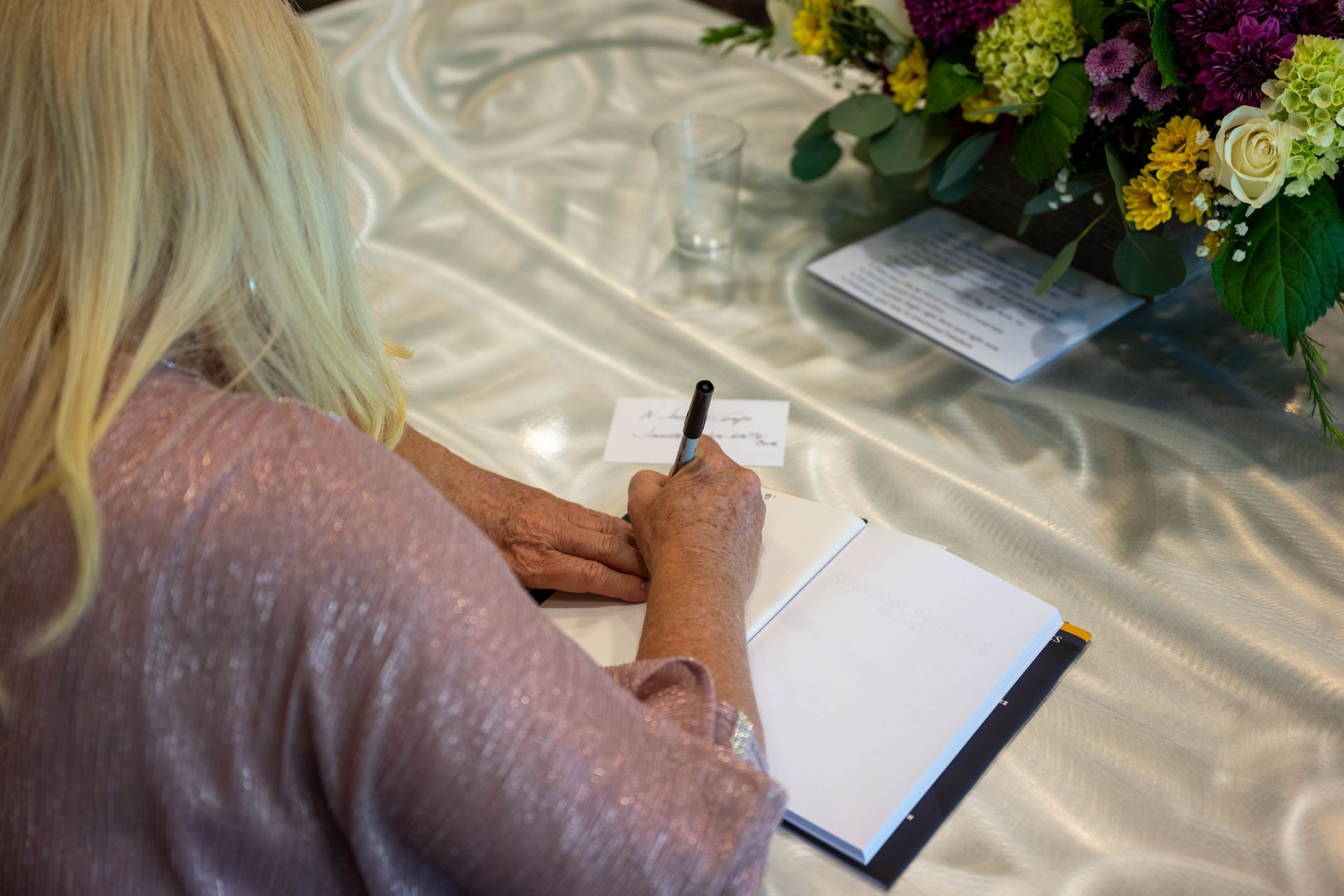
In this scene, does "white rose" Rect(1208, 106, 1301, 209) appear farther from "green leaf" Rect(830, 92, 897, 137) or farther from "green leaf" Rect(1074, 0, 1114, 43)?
"green leaf" Rect(830, 92, 897, 137)

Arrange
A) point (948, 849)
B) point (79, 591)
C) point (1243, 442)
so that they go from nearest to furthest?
point (79, 591) → point (948, 849) → point (1243, 442)

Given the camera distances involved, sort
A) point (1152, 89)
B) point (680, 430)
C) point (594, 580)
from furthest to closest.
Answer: point (680, 430) → point (1152, 89) → point (594, 580)

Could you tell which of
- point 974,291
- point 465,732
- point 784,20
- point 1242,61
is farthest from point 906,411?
point 465,732

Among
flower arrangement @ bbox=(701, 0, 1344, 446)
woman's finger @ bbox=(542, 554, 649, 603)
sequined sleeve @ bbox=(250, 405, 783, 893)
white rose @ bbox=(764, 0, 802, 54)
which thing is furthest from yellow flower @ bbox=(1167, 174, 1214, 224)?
sequined sleeve @ bbox=(250, 405, 783, 893)

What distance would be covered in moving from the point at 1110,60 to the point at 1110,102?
0.13ft

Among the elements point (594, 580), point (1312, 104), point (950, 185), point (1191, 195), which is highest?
point (1312, 104)

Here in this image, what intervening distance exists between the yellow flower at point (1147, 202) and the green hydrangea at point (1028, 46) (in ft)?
0.49

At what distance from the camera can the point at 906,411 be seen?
45.1 inches

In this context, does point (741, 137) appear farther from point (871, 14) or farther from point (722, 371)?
point (722, 371)

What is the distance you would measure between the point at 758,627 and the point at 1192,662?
0.35 meters

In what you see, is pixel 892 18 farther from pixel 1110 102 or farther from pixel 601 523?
pixel 601 523

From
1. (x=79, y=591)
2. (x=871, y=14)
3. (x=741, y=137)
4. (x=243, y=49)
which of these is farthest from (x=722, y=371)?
(x=79, y=591)

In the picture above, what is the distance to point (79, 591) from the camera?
0.52 meters

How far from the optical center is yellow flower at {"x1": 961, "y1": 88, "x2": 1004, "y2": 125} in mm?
1186
